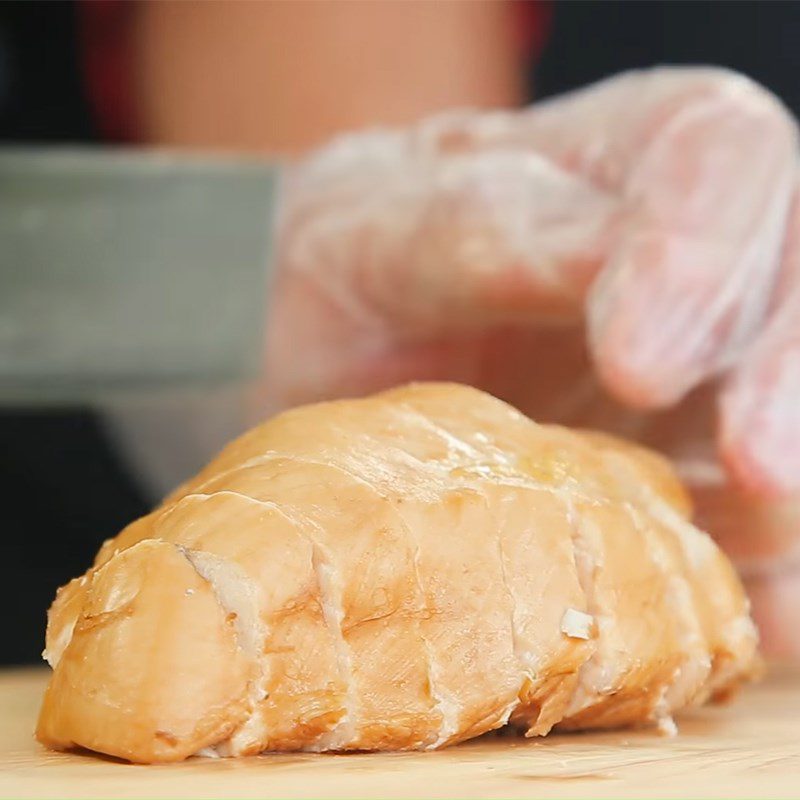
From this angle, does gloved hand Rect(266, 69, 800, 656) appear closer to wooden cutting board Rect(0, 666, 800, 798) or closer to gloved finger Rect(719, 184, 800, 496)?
gloved finger Rect(719, 184, 800, 496)

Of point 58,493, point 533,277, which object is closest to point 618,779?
point 533,277

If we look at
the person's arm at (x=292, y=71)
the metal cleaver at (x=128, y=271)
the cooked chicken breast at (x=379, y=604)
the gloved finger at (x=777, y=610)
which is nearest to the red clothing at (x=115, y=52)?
the person's arm at (x=292, y=71)

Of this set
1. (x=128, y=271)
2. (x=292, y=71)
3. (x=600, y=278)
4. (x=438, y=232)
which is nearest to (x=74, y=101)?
(x=292, y=71)

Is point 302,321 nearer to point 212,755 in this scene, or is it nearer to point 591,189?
point 591,189

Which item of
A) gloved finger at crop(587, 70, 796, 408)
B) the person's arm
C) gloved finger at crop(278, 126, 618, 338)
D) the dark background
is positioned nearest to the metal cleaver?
gloved finger at crop(278, 126, 618, 338)

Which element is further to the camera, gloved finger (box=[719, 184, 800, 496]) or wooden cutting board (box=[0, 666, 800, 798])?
gloved finger (box=[719, 184, 800, 496])

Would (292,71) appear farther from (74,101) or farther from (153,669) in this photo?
(153,669)

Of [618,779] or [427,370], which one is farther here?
[427,370]

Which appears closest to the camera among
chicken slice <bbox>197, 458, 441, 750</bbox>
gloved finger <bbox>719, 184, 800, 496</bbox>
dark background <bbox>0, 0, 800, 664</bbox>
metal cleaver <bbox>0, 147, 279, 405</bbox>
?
chicken slice <bbox>197, 458, 441, 750</bbox>
